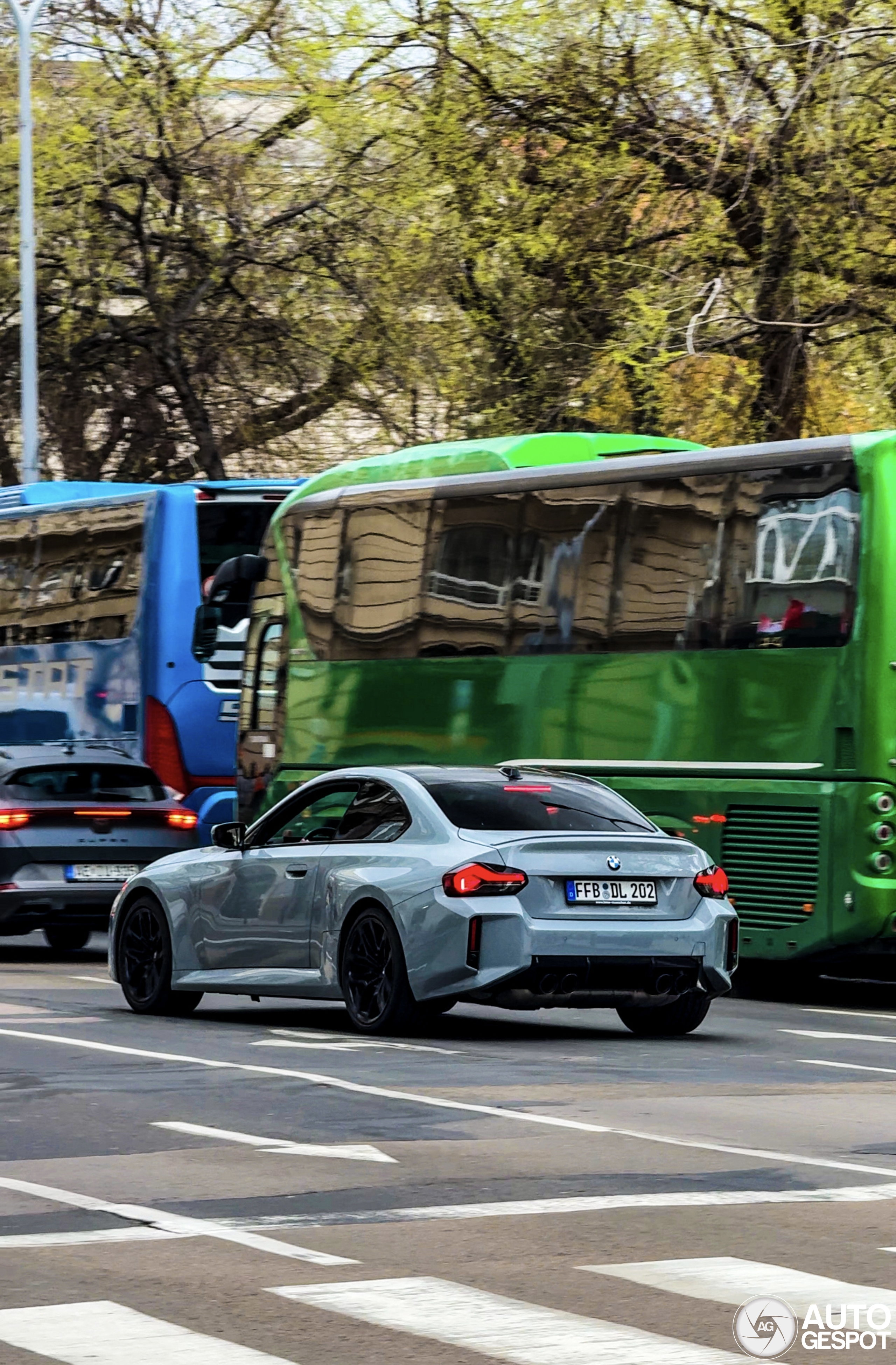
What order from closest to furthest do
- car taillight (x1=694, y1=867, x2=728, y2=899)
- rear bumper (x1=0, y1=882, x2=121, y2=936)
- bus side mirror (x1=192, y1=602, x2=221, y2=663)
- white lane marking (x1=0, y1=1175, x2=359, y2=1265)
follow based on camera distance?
white lane marking (x1=0, y1=1175, x2=359, y2=1265) < car taillight (x1=694, y1=867, x2=728, y2=899) < rear bumper (x1=0, y1=882, x2=121, y2=936) < bus side mirror (x1=192, y1=602, x2=221, y2=663)

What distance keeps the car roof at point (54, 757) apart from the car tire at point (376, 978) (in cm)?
727

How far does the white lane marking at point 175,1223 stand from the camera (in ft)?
22.1

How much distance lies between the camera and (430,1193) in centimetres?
→ 778

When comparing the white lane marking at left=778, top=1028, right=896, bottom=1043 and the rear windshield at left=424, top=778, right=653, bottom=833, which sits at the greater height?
the rear windshield at left=424, top=778, right=653, bottom=833

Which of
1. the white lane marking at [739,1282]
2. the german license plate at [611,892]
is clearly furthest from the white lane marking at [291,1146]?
the german license plate at [611,892]

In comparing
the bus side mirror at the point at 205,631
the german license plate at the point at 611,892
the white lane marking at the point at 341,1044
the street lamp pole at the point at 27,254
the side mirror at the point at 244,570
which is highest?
the street lamp pole at the point at 27,254

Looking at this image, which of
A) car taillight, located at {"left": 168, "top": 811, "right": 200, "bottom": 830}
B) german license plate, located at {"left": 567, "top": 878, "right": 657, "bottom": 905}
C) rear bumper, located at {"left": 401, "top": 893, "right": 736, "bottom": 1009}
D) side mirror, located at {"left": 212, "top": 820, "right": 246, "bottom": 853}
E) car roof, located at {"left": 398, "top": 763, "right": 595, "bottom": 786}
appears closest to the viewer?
rear bumper, located at {"left": 401, "top": 893, "right": 736, "bottom": 1009}

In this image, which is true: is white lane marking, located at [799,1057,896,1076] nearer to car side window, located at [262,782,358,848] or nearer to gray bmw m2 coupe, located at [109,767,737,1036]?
gray bmw m2 coupe, located at [109,767,737,1036]

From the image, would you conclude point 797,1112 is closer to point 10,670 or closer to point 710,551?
point 710,551

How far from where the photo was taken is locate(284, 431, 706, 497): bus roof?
59.4ft

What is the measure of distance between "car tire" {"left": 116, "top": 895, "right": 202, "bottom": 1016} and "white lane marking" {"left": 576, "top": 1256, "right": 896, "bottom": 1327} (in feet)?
25.3

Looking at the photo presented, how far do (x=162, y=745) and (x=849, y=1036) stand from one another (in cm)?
994

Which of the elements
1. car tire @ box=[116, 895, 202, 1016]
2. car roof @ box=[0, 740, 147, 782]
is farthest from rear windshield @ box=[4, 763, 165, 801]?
car tire @ box=[116, 895, 202, 1016]

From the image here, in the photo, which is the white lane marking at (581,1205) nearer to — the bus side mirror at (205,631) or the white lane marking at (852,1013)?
the white lane marking at (852,1013)
